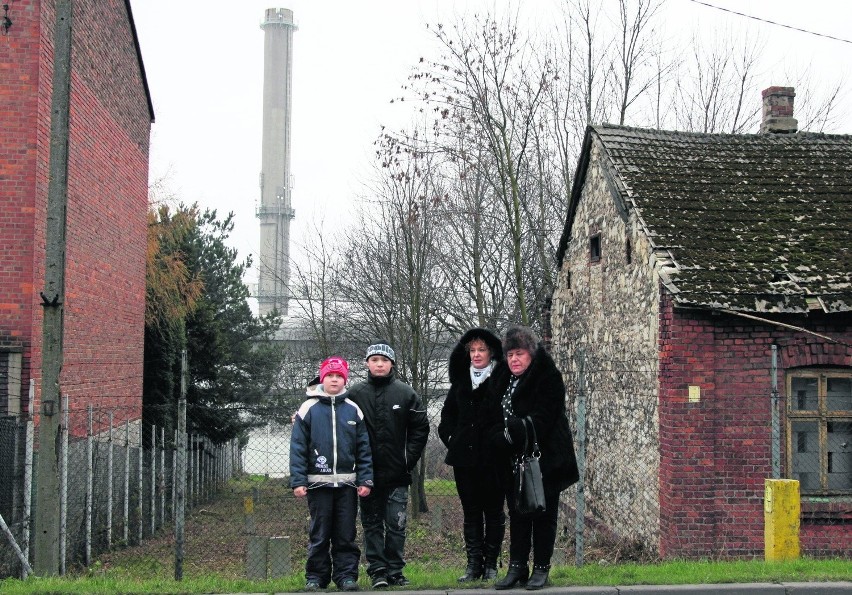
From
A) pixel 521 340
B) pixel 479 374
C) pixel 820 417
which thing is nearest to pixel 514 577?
pixel 479 374

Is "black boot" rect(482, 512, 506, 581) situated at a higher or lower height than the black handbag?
lower

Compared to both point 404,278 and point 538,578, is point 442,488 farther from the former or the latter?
point 538,578

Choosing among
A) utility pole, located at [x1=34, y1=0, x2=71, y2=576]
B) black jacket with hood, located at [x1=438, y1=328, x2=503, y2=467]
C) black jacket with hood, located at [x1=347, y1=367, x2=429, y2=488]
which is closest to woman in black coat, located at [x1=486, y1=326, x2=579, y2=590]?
black jacket with hood, located at [x1=438, y1=328, x2=503, y2=467]

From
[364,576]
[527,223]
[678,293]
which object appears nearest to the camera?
[364,576]

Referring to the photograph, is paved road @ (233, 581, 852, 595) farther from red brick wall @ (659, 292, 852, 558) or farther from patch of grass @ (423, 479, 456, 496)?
patch of grass @ (423, 479, 456, 496)

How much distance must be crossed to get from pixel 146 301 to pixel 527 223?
11.0 m

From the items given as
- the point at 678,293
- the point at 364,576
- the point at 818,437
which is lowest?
the point at 364,576

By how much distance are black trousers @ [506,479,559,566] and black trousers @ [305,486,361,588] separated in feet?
4.12

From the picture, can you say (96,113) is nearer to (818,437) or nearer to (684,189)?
(684,189)

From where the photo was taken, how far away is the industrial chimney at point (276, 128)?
66188 millimetres

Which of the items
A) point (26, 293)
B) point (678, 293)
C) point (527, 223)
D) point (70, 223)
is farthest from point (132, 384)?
point (678, 293)

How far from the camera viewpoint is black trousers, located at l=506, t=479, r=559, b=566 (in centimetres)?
691

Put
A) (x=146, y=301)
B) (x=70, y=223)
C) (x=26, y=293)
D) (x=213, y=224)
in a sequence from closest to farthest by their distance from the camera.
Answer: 1. (x=26, y=293)
2. (x=70, y=223)
3. (x=146, y=301)
4. (x=213, y=224)

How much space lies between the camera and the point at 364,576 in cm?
777
